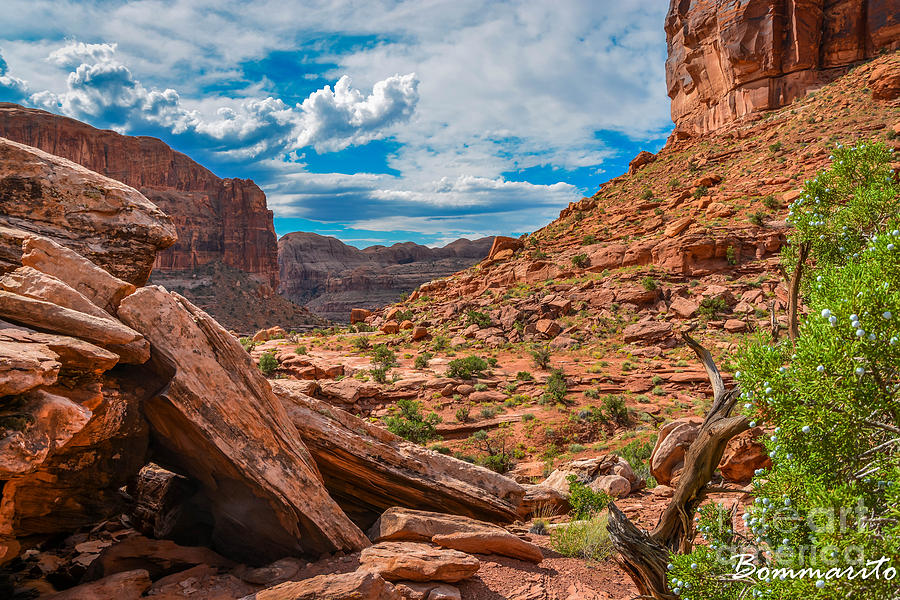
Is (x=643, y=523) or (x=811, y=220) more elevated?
(x=811, y=220)

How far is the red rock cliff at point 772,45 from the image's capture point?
4694cm

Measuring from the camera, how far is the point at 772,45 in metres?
49.9

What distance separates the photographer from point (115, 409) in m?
5.88

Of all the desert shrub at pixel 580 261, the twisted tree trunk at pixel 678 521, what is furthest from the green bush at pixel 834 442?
the desert shrub at pixel 580 261

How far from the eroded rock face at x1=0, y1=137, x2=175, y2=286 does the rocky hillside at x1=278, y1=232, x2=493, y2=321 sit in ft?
359

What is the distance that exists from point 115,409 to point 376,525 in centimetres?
428

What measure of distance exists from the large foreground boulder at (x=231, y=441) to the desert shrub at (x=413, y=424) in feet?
32.9

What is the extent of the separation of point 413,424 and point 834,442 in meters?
15.9

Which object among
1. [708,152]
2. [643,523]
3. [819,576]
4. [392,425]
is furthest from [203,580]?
[708,152]

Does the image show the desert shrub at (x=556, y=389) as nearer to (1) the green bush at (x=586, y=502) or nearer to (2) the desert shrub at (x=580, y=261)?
(1) the green bush at (x=586, y=502)

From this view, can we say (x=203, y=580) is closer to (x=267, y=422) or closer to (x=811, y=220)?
(x=267, y=422)

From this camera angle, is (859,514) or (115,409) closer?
(859,514)

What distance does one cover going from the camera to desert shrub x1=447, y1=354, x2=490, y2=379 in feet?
80.1

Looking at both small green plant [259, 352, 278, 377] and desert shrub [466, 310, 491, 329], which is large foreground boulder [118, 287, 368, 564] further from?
desert shrub [466, 310, 491, 329]
